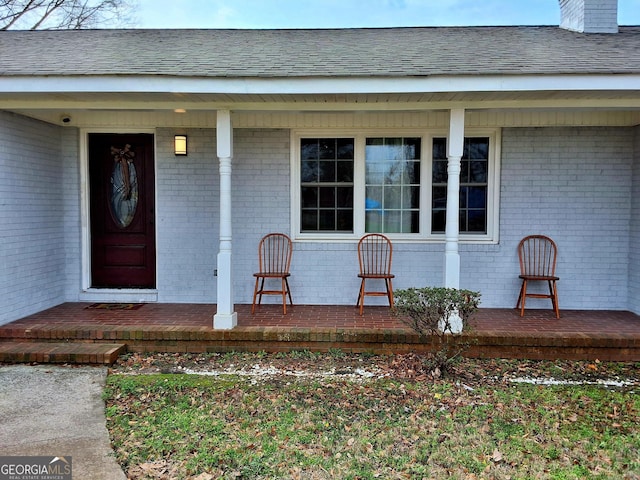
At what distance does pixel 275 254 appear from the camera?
18.3ft

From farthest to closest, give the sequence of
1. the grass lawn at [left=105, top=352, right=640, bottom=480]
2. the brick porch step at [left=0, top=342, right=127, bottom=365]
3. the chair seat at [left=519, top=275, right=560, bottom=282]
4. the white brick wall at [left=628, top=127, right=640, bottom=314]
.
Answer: the white brick wall at [left=628, top=127, right=640, bottom=314]
the chair seat at [left=519, top=275, right=560, bottom=282]
the brick porch step at [left=0, top=342, right=127, bottom=365]
the grass lawn at [left=105, top=352, right=640, bottom=480]

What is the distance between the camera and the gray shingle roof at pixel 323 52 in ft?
13.5

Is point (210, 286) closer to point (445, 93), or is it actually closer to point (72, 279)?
point (72, 279)

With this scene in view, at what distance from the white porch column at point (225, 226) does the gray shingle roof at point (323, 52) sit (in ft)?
1.81

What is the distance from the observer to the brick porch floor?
167 inches

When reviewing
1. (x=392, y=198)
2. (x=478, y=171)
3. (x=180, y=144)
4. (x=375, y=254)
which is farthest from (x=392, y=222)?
(x=180, y=144)

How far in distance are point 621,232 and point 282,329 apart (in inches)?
160

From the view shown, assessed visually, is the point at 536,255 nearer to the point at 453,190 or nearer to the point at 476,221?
the point at 476,221

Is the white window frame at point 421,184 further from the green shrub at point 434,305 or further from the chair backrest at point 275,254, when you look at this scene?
the green shrub at point 434,305

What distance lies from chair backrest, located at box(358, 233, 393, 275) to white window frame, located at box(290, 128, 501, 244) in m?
0.12

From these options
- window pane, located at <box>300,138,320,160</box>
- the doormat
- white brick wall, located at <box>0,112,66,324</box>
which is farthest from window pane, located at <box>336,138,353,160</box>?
white brick wall, located at <box>0,112,66,324</box>

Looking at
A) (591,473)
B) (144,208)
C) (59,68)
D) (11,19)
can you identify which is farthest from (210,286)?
(11,19)

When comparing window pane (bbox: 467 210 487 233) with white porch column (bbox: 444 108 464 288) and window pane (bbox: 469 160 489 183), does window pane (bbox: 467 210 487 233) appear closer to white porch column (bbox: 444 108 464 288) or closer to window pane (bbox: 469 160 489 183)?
window pane (bbox: 469 160 489 183)

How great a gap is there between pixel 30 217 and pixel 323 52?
11.7 ft
